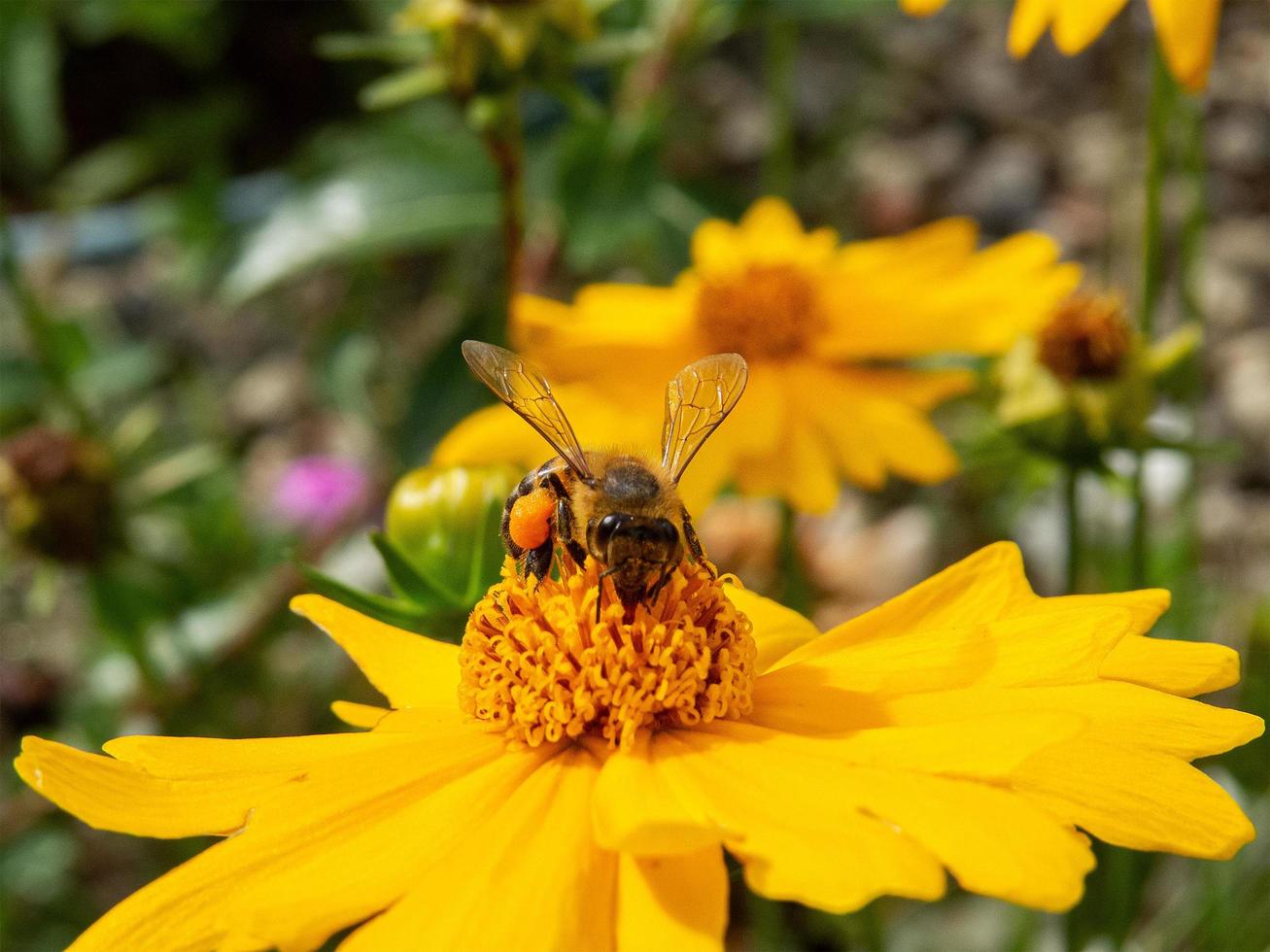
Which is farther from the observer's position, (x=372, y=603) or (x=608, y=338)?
(x=608, y=338)

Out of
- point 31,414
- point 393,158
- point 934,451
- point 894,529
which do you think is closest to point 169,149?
point 31,414

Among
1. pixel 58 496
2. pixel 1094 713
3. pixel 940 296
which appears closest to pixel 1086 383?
pixel 940 296

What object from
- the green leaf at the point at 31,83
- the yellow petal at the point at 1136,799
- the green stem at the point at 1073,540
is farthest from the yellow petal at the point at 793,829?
the green leaf at the point at 31,83

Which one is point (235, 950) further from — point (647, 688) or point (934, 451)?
point (934, 451)

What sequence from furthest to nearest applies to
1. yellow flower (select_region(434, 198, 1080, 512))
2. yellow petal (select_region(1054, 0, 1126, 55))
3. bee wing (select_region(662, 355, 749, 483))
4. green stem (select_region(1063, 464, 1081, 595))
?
yellow flower (select_region(434, 198, 1080, 512)) < green stem (select_region(1063, 464, 1081, 595)) < yellow petal (select_region(1054, 0, 1126, 55)) < bee wing (select_region(662, 355, 749, 483))

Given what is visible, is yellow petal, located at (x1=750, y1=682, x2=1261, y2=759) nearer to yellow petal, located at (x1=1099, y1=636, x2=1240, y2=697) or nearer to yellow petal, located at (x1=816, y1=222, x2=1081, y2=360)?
yellow petal, located at (x1=1099, y1=636, x2=1240, y2=697)

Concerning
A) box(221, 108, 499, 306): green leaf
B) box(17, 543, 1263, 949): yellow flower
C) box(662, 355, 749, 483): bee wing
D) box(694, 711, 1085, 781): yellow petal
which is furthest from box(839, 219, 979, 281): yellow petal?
box(694, 711, 1085, 781): yellow petal

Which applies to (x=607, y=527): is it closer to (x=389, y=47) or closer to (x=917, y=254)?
(x=389, y=47)
